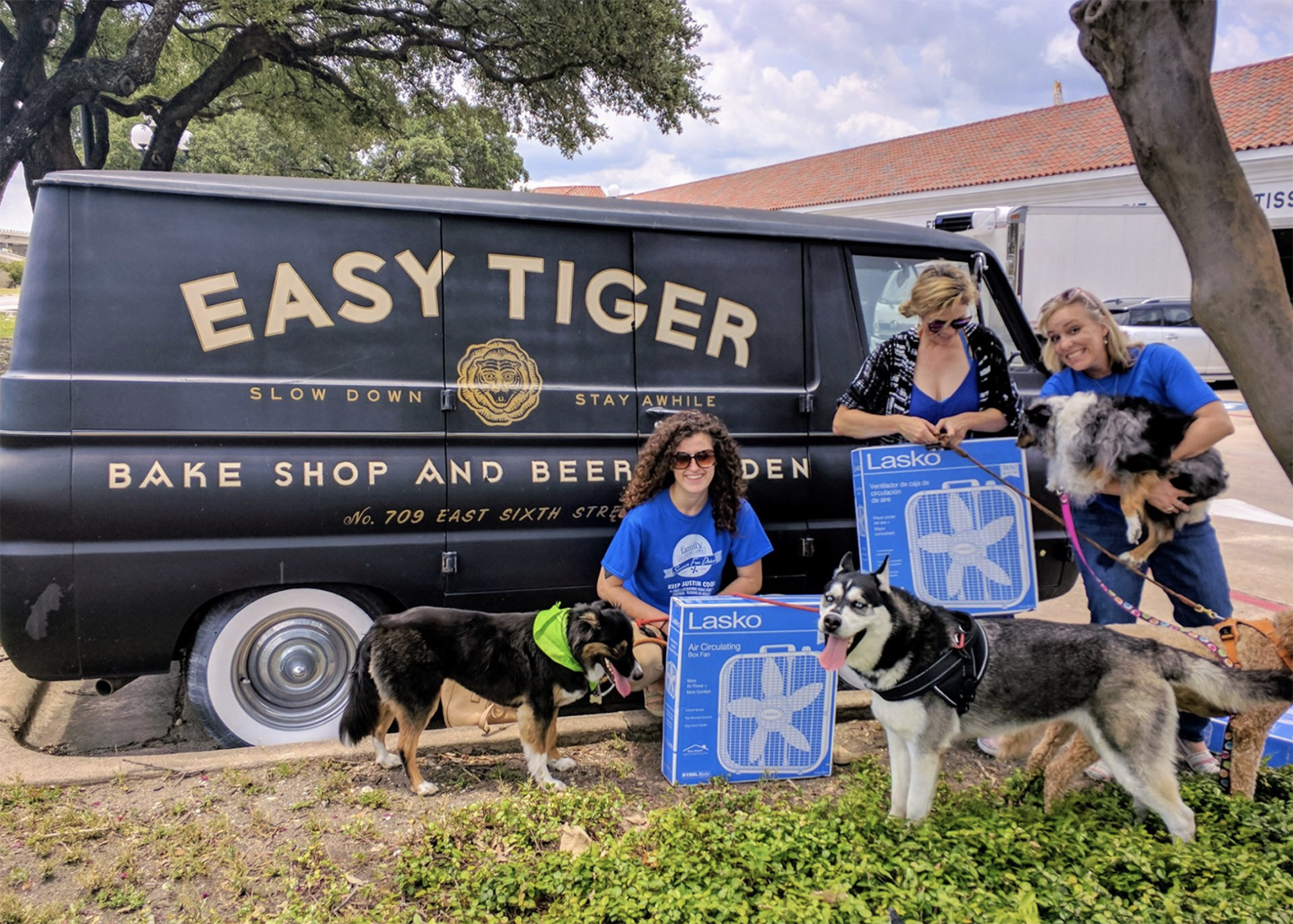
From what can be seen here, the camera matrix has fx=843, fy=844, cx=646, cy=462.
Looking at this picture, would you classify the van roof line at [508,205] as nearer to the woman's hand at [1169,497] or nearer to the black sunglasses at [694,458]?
the black sunglasses at [694,458]

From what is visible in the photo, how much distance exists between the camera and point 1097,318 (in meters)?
3.10

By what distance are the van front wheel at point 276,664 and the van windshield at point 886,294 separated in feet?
8.65

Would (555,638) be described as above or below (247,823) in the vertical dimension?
above

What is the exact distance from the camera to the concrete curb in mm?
3018

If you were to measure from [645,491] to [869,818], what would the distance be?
1.42 metres

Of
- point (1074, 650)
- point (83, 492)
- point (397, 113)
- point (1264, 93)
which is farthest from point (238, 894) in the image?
point (1264, 93)

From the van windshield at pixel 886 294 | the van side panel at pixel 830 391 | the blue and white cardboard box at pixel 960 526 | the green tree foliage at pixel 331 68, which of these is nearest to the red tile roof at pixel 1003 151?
the green tree foliage at pixel 331 68

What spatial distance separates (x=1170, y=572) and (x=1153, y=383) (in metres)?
0.73

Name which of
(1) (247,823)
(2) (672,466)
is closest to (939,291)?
(2) (672,466)

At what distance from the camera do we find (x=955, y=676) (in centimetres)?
260

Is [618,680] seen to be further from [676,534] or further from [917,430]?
[917,430]

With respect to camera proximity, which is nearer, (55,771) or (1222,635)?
(1222,635)

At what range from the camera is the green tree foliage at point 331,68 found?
12.6 metres

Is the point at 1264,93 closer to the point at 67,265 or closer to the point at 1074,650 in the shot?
the point at 1074,650
